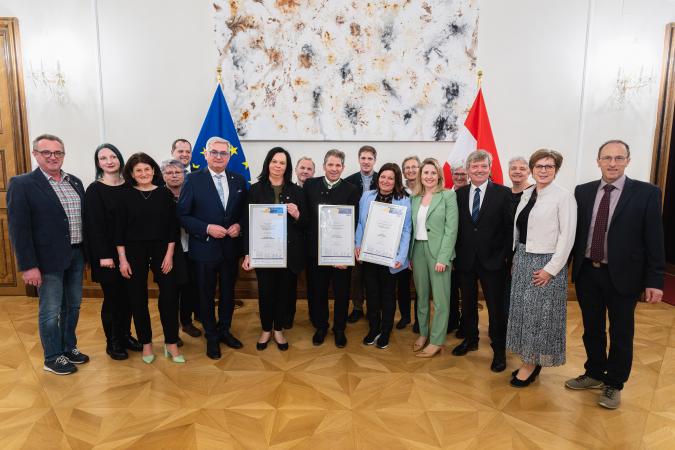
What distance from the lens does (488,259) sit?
2621mm

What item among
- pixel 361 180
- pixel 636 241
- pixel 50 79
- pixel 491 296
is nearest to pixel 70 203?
pixel 361 180

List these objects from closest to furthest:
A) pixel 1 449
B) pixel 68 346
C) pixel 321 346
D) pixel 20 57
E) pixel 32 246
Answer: pixel 1 449 < pixel 32 246 < pixel 68 346 < pixel 321 346 < pixel 20 57

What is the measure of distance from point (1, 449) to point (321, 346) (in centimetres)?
190

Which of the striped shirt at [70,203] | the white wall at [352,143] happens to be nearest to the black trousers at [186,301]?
the striped shirt at [70,203]

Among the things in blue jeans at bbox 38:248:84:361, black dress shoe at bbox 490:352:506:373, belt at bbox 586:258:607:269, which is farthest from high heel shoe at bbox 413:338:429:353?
blue jeans at bbox 38:248:84:361

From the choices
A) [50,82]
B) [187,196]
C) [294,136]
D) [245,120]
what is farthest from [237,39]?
[187,196]

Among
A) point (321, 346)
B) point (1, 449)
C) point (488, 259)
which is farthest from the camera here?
point (321, 346)

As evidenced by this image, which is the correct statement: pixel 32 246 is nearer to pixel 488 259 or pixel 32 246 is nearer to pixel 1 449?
pixel 1 449

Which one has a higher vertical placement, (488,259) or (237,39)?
(237,39)

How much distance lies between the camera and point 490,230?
8.52 ft

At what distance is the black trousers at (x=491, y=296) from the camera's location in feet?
8.69

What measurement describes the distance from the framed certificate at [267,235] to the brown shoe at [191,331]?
0.98 m

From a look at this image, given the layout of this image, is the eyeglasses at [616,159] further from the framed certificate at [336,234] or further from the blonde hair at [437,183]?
the framed certificate at [336,234]

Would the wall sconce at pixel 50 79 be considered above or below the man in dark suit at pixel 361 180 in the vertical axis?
above
